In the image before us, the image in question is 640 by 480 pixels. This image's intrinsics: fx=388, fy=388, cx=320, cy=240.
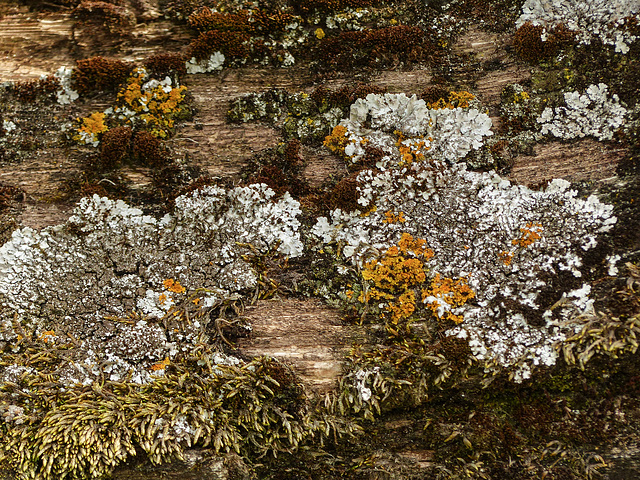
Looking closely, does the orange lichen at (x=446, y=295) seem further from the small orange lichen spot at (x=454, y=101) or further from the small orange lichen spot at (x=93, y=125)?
the small orange lichen spot at (x=93, y=125)

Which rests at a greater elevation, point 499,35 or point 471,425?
point 499,35

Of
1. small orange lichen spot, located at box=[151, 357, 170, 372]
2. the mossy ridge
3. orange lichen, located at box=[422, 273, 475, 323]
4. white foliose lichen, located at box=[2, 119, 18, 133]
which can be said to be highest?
white foliose lichen, located at box=[2, 119, 18, 133]

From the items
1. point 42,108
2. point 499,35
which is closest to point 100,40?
point 42,108

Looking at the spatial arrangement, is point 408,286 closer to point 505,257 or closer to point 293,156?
point 505,257

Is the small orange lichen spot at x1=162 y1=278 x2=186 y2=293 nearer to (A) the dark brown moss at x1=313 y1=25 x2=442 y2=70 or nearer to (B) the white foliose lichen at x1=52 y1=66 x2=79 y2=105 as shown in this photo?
(B) the white foliose lichen at x1=52 y1=66 x2=79 y2=105

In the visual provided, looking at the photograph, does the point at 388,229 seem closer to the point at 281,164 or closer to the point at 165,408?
the point at 281,164

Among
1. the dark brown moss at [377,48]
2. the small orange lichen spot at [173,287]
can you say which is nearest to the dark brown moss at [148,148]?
the small orange lichen spot at [173,287]

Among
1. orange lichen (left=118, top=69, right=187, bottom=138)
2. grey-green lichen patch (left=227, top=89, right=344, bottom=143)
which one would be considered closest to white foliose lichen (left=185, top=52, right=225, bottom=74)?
orange lichen (left=118, top=69, right=187, bottom=138)
